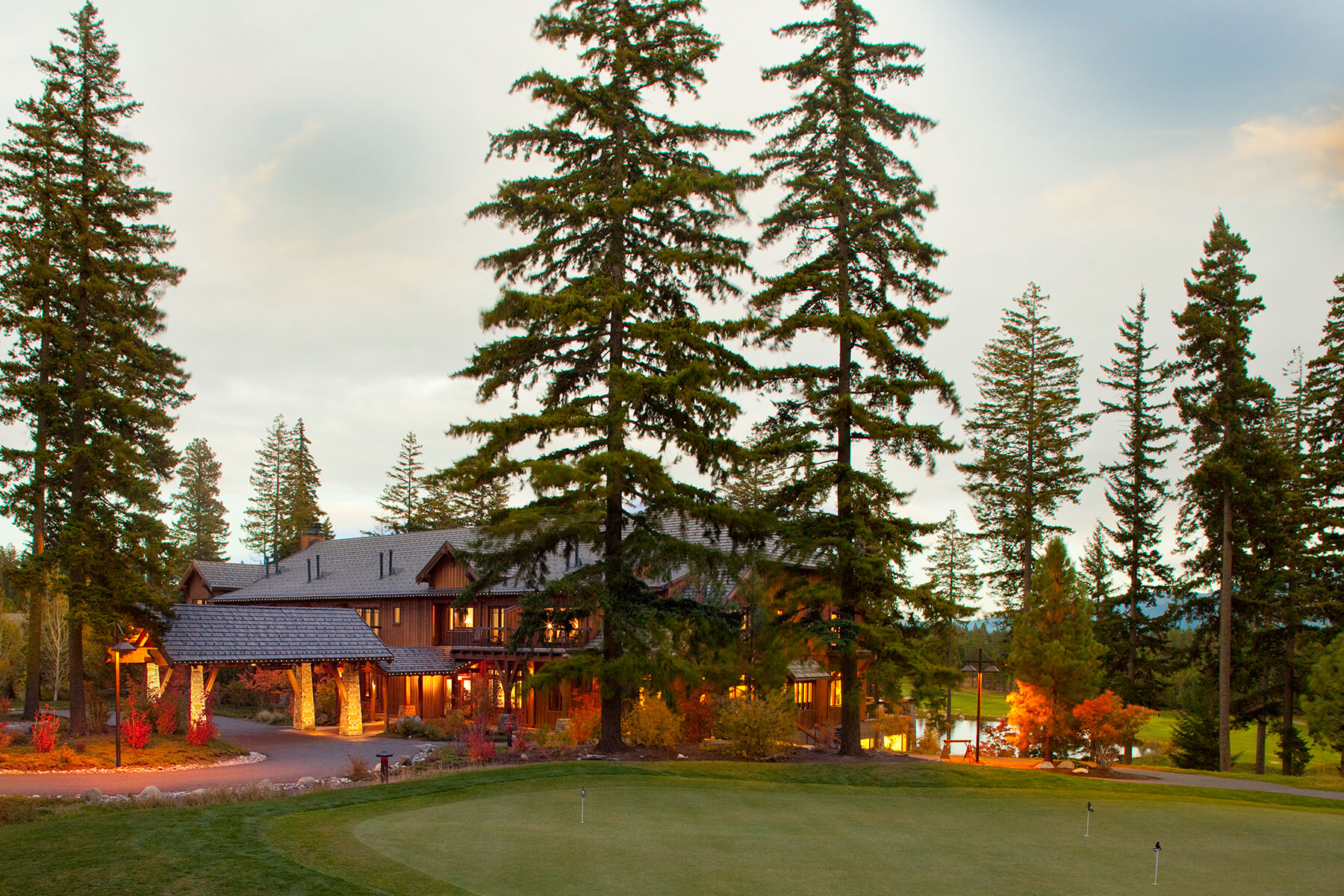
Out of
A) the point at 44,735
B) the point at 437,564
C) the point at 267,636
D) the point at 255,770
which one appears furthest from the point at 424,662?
the point at 44,735

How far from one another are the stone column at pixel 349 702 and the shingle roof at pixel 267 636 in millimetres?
1075

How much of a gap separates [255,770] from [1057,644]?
20940mm

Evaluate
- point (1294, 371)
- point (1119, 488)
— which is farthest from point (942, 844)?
point (1294, 371)

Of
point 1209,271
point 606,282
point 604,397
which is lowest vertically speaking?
point 604,397

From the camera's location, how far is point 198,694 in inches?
1057

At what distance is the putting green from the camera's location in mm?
9281

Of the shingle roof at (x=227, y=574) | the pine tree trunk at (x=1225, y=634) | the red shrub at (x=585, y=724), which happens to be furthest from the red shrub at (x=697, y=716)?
the shingle roof at (x=227, y=574)

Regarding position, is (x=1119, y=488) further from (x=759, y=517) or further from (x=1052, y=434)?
(x=759, y=517)

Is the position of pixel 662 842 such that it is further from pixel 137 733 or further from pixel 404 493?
pixel 404 493

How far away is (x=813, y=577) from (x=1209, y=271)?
16.9 meters

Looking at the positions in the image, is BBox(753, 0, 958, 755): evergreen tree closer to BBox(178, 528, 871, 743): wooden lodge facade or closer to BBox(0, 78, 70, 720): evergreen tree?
BBox(178, 528, 871, 743): wooden lodge facade

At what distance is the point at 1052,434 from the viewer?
40.9 metres

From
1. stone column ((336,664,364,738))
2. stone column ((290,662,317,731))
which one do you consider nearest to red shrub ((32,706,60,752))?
stone column ((290,662,317,731))

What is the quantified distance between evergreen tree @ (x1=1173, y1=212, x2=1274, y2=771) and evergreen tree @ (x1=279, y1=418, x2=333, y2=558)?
63483mm
